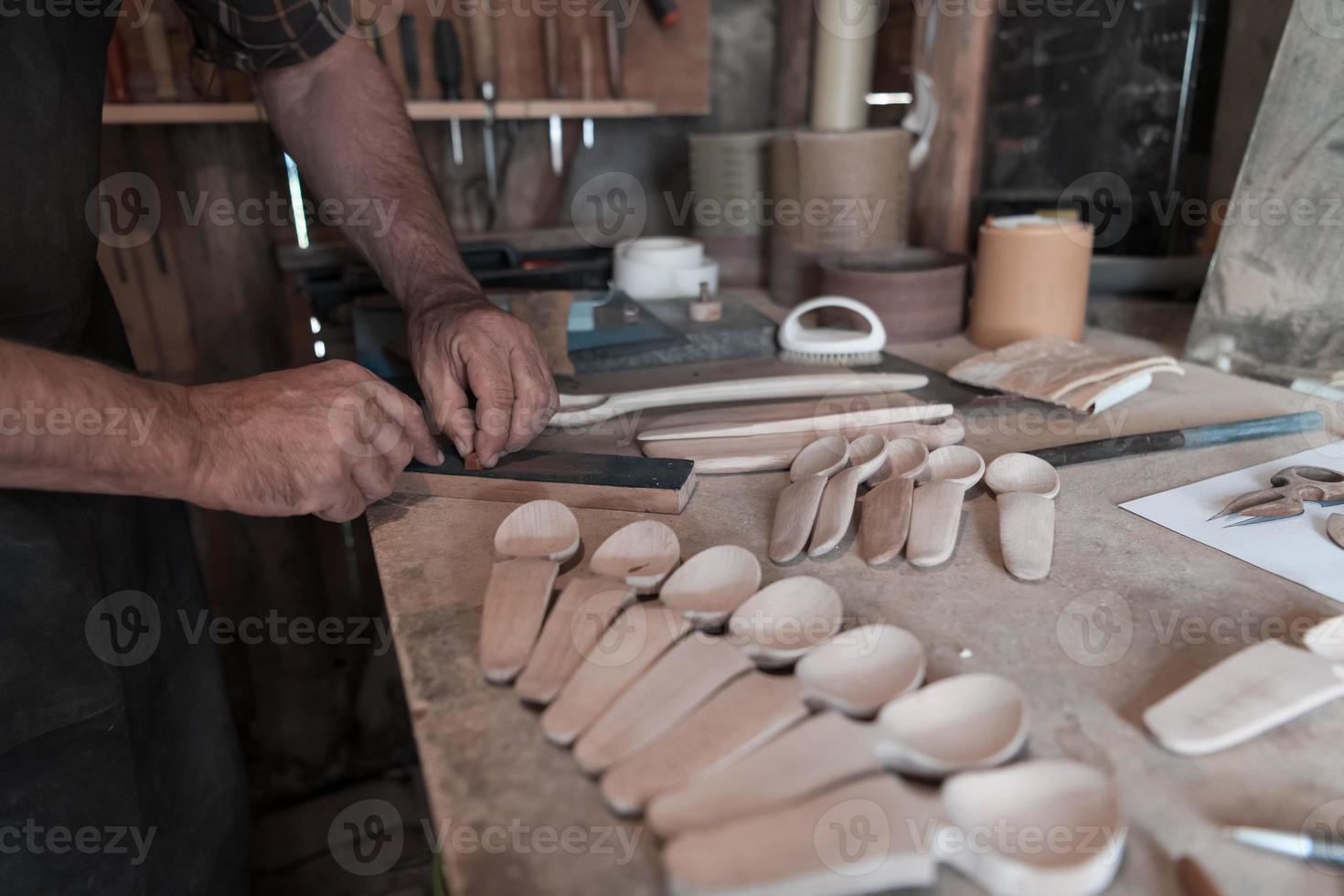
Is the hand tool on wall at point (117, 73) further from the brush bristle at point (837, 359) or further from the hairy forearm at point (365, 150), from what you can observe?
the brush bristle at point (837, 359)

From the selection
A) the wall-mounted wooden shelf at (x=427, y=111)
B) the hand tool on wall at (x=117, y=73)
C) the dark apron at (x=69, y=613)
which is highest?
the hand tool on wall at (x=117, y=73)

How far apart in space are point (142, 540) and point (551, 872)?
3.26 feet

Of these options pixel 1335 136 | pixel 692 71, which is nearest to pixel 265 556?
pixel 692 71

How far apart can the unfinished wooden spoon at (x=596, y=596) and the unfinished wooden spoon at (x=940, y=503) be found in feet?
0.78

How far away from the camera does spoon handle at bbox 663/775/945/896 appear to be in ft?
1.53

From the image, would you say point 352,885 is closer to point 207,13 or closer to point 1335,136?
point 207,13

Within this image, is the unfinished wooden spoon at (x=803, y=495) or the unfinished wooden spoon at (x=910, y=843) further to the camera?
the unfinished wooden spoon at (x=803, y=495)

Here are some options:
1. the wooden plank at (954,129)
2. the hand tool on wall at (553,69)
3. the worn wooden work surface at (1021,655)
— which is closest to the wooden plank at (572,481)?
the worn wooden work surface at (1021,655)

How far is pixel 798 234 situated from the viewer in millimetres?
1822

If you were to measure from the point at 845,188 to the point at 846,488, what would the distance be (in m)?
1.01

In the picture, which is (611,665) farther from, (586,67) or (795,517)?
(586,67)

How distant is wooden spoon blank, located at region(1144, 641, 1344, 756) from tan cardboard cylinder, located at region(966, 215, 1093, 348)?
0.95m

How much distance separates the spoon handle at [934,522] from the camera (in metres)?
0.84

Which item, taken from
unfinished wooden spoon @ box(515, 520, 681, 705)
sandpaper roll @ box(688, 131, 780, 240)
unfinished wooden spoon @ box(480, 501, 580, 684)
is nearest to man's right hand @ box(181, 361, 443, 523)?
unfinished wooden spoon @ box(480, 501, 580, 684)
